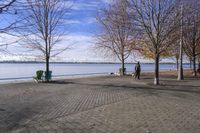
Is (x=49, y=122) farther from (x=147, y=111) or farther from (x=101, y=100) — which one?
(x=101, y=100)

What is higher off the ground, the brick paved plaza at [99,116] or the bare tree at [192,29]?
the bare tree at [192,29]

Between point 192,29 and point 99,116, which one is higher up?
point 192,29

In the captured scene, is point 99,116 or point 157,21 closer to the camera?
point 99,116

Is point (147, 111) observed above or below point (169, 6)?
below

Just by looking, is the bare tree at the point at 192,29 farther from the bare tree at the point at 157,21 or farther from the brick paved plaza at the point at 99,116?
the brick paved plaza at the point at 99,116

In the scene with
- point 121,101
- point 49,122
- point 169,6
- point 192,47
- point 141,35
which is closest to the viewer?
point 49,122

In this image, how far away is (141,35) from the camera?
81.6 feet

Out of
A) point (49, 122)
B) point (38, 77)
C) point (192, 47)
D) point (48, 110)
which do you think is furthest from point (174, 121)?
point (192, 47)

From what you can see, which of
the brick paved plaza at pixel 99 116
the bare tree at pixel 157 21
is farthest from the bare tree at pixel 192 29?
the brick paved plaza at pixel 99 116

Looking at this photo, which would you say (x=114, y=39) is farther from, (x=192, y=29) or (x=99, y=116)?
(x=99, y=116)

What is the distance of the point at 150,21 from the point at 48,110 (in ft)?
46.1

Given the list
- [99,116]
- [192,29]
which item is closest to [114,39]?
[192,29]

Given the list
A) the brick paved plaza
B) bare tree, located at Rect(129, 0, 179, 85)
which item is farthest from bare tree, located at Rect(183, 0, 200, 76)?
the brick paved plaza

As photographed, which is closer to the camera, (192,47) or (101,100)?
(101,100)
